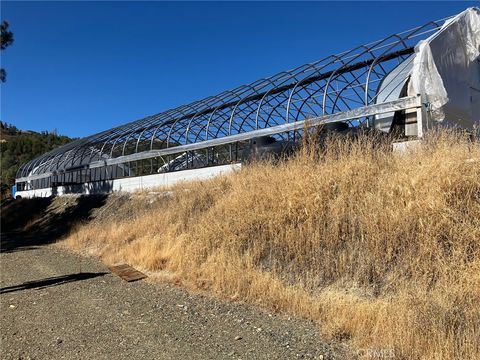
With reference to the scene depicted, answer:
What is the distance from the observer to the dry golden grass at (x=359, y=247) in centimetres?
450

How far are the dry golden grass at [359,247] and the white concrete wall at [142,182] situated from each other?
7.34 metres

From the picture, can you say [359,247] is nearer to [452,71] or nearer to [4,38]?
[452,71]

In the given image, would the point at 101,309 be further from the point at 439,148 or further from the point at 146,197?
the point at 146,197

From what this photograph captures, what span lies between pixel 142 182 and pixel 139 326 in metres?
21.1

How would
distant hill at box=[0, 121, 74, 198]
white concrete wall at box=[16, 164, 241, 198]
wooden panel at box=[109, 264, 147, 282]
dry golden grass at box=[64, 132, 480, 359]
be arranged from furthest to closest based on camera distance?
distant hill at box=[0, 121, 74, 198] → white concrete wall at box=[16, 164, 241, 198] → wooden panel at box=[109, 264, 147, 282] → dry golden grass at box=[64, 132, 480, 359]

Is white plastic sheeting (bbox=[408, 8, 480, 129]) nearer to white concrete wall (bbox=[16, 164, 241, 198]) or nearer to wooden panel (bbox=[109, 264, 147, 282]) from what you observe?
white concrete wall (bbox=[16, 164, 241, 198])

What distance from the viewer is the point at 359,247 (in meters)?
6.33

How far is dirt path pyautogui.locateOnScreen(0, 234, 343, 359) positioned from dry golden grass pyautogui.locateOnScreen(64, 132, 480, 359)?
48cm

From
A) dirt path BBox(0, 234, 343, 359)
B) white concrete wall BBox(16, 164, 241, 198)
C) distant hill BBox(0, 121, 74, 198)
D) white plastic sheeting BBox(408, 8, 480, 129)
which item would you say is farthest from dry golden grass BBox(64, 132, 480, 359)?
distant hill BBox(0, 121, 74, 198)

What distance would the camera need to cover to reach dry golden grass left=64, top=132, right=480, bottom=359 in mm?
4504

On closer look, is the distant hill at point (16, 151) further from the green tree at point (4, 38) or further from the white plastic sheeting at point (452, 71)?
the white plastic sheeting at point (452, 71)

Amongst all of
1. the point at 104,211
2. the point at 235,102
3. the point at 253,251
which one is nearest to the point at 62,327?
the point at 253,251

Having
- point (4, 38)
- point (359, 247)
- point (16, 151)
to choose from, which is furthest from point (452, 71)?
point (16, 151)

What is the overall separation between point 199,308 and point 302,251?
2.06 meters
